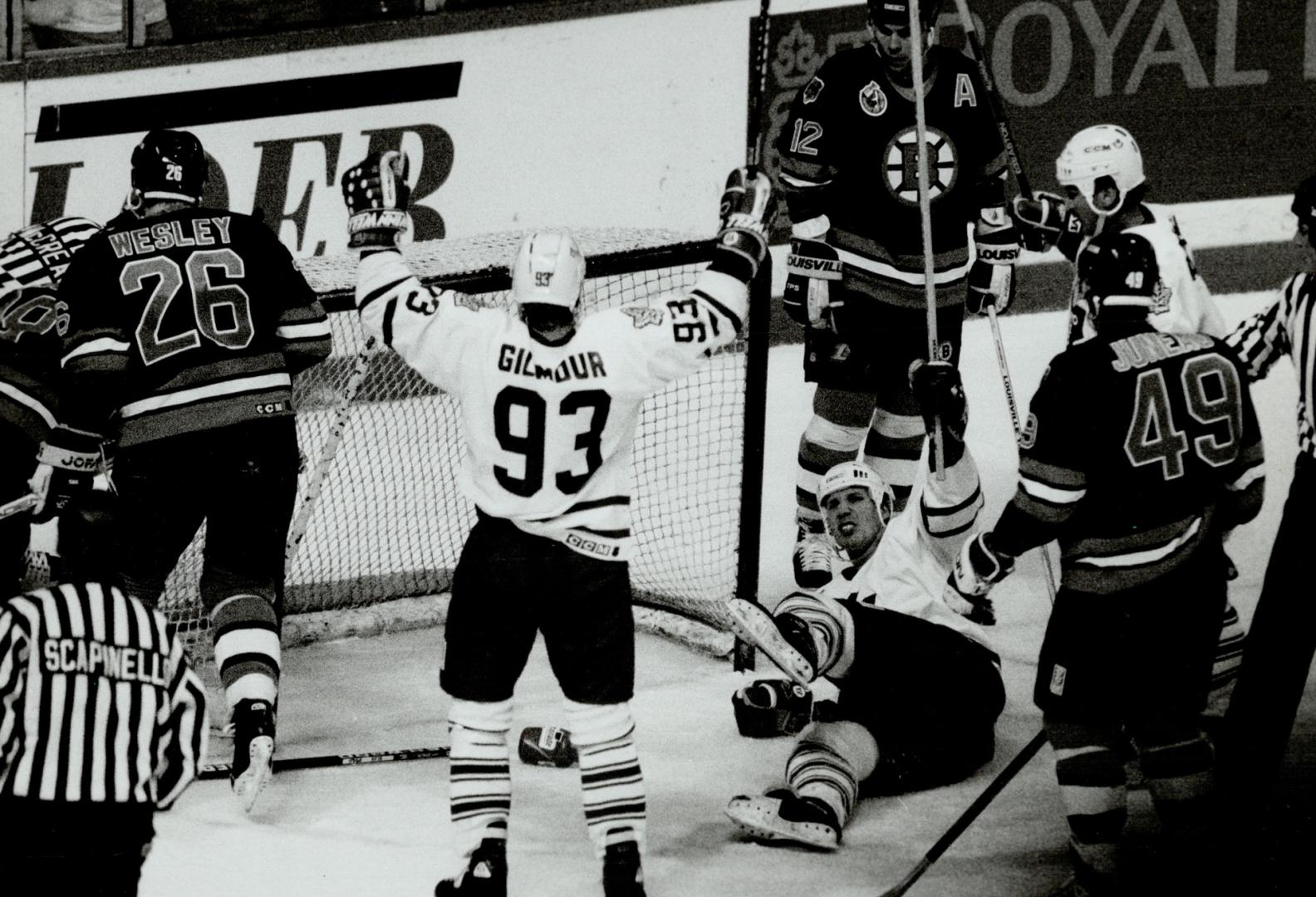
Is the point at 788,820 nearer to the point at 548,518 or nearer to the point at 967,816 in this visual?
the point at 967,816

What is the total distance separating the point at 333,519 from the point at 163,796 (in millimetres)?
3100

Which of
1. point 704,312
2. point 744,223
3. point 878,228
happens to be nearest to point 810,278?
point 878,228

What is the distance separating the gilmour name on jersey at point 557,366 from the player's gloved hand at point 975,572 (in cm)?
82

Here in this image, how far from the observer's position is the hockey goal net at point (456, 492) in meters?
4.93

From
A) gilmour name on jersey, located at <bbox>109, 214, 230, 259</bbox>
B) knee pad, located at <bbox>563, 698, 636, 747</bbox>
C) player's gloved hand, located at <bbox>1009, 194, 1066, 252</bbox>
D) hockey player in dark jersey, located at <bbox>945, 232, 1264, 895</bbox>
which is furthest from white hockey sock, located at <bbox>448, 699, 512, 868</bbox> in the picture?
player's gloved hand, located at <bbox>1009, 194, 1066, 252</bbox>

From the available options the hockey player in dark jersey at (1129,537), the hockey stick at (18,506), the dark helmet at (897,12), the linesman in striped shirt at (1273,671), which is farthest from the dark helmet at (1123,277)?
the hockey stick at (18,506)

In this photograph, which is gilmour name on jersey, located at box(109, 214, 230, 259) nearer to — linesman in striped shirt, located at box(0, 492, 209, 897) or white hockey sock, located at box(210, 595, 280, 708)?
white hockey sock, located at box(210, 595, 280, 708)

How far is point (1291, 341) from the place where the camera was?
3740mm

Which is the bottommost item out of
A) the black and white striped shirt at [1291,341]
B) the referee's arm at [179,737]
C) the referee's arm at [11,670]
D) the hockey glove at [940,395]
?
the referee's arm at [179,737]

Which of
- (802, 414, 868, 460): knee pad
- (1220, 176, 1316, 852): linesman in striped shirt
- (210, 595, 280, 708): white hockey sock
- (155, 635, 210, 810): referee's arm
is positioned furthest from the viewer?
(802, 414, 868, 460): knee pad

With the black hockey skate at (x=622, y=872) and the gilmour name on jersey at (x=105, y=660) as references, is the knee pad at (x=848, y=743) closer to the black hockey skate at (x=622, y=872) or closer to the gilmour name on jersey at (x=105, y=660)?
the black hockey skate at (x=622, y=872)

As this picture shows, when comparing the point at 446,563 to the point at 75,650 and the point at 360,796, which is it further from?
the point at 75,650

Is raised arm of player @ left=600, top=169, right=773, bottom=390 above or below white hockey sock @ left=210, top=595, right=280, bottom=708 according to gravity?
above

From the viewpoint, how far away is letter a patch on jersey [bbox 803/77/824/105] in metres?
4.61
